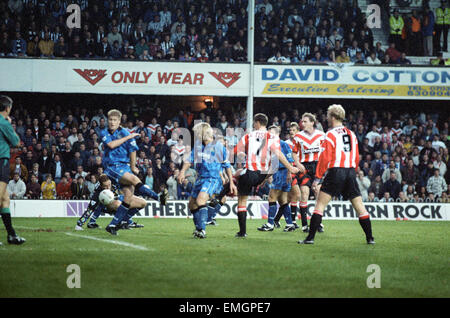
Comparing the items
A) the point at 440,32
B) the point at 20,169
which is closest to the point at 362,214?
the point at 20,169

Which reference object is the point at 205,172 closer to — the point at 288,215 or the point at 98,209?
the point at 98,209

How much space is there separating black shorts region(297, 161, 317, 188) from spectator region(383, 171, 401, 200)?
9.28 metres

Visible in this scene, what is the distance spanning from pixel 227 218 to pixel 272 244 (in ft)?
30.8

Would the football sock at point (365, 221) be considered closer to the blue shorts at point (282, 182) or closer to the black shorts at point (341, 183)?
the black shorts at point (341, 183)

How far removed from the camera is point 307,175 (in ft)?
45.3

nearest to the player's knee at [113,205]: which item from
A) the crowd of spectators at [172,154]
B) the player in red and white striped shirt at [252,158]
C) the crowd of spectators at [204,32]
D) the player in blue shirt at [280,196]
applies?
the player in red and white striped shirt at [252,158]

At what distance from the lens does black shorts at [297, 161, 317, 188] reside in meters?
13.7

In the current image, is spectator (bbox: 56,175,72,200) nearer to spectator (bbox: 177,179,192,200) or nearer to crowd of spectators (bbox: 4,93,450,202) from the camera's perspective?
crowd of spectators (bbox: 4,93,450,202)

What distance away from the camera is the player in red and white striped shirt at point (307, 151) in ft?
44.2

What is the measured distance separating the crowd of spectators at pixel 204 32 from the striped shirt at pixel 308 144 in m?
12.2

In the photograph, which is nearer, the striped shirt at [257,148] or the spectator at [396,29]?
the striped shirt at [257,148]

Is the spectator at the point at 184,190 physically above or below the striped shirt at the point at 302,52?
below

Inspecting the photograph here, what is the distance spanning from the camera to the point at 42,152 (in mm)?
21969
